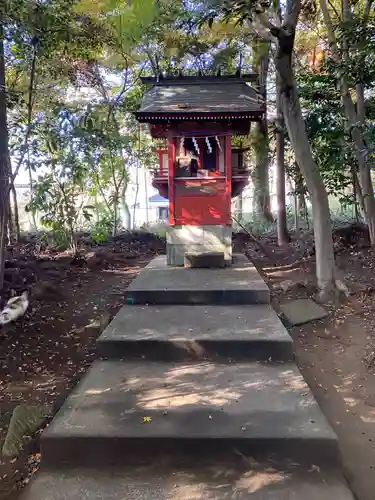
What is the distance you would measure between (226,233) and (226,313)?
3.13 meters

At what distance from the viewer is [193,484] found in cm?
235

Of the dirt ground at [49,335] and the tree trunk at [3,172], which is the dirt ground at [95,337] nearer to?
the dirt ground at [49,335]

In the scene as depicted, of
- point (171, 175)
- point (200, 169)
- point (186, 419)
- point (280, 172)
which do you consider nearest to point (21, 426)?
point (186, 419)

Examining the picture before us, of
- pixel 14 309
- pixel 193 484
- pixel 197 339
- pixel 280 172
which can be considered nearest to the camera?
pixel 193 484

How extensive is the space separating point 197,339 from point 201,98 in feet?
16.5

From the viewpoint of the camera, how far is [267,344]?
377 cm

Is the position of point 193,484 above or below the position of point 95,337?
below

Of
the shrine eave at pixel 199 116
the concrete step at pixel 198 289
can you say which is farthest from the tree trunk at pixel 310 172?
the shrine eave at pixel 199 116

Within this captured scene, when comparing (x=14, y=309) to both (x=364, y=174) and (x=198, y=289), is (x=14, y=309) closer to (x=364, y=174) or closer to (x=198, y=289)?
(x=198, y=289)

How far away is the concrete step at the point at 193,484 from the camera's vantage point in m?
2.24

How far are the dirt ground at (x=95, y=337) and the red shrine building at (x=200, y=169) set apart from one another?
4.03 ft

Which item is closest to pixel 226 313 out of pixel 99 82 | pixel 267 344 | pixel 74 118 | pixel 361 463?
pixel 267 344

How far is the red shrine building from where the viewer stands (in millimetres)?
7414

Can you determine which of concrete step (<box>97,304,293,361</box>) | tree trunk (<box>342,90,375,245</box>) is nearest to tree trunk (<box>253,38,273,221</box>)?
tree trunk (<box>342,90,375,245</box>)
